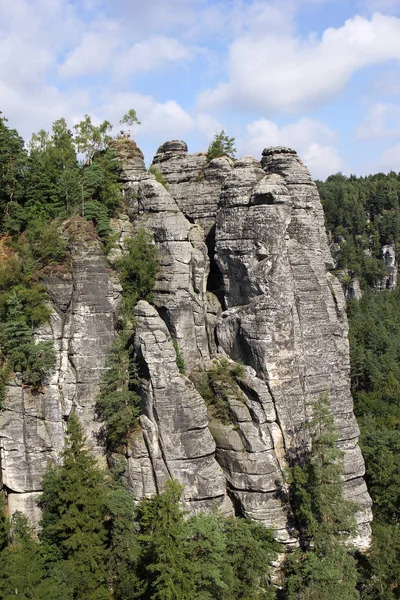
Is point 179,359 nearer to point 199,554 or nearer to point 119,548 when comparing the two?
point 119,548

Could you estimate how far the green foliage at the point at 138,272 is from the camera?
27.7m

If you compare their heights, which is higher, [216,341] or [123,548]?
[216,341]

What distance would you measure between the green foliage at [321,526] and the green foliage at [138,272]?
11491 mm

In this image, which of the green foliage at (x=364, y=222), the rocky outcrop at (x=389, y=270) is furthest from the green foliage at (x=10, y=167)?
the rocky outcrop at (x=389, y=270)

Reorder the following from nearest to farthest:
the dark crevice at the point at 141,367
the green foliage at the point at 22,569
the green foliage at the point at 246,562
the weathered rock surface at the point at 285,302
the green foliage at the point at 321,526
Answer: the green foliage at the point at 22,569
the green foliage at the point at 321,526
the green foliage at the point at 246,562
the dark crevice at the point at 141,367
the weathered rock surface at the point at 285,302

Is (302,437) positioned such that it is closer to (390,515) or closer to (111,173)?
(390,515)

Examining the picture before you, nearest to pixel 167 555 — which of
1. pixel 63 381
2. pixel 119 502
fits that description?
pixel 119 502

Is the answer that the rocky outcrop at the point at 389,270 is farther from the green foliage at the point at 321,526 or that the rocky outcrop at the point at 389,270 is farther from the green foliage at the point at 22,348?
the green foliage at the point at 22,348

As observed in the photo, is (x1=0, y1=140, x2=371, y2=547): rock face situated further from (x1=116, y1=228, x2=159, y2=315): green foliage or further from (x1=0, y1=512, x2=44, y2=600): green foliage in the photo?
(x1=0, y1=512, x2=44, y2=600): green foliage

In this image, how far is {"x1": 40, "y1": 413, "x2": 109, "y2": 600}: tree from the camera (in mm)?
21453

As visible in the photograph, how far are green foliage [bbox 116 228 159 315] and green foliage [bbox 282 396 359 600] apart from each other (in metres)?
11.5

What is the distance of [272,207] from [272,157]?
177 inches

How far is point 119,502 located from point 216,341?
10441mm

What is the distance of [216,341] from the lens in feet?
94.9
